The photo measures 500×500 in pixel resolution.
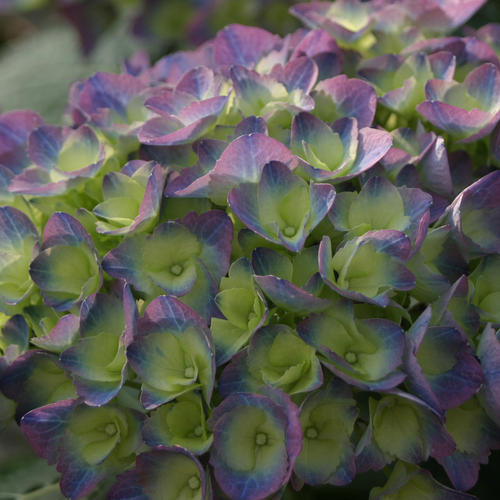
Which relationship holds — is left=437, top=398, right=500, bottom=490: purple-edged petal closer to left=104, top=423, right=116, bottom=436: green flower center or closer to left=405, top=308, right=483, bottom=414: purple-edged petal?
left=405, top=308, right=483, bottom=414: purple-edged petal

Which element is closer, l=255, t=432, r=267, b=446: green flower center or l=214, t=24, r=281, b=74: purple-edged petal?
l=255, t=432, r=267, b=446: green flower center

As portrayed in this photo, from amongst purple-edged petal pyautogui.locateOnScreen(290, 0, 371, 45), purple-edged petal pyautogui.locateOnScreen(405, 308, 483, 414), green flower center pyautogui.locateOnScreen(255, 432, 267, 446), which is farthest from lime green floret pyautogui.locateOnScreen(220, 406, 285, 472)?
purple-edged petal pyautogui.locateOnScreen(290, 0, 371, 45)

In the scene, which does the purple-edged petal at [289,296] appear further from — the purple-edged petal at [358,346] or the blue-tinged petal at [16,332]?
the blue-tinged petal at [16,332]

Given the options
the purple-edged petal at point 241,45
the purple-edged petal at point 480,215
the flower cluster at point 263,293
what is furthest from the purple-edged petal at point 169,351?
the purple-edged petal at point 241,45

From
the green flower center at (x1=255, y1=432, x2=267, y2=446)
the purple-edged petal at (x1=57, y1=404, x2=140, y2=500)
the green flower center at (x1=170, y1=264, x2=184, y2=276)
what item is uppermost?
the green flower center at (x1=170, y1=264, x2=184, y2=276)

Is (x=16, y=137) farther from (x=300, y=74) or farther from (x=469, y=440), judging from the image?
(x=469, y=440)

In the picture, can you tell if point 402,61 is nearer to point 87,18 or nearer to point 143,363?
point 143,363
